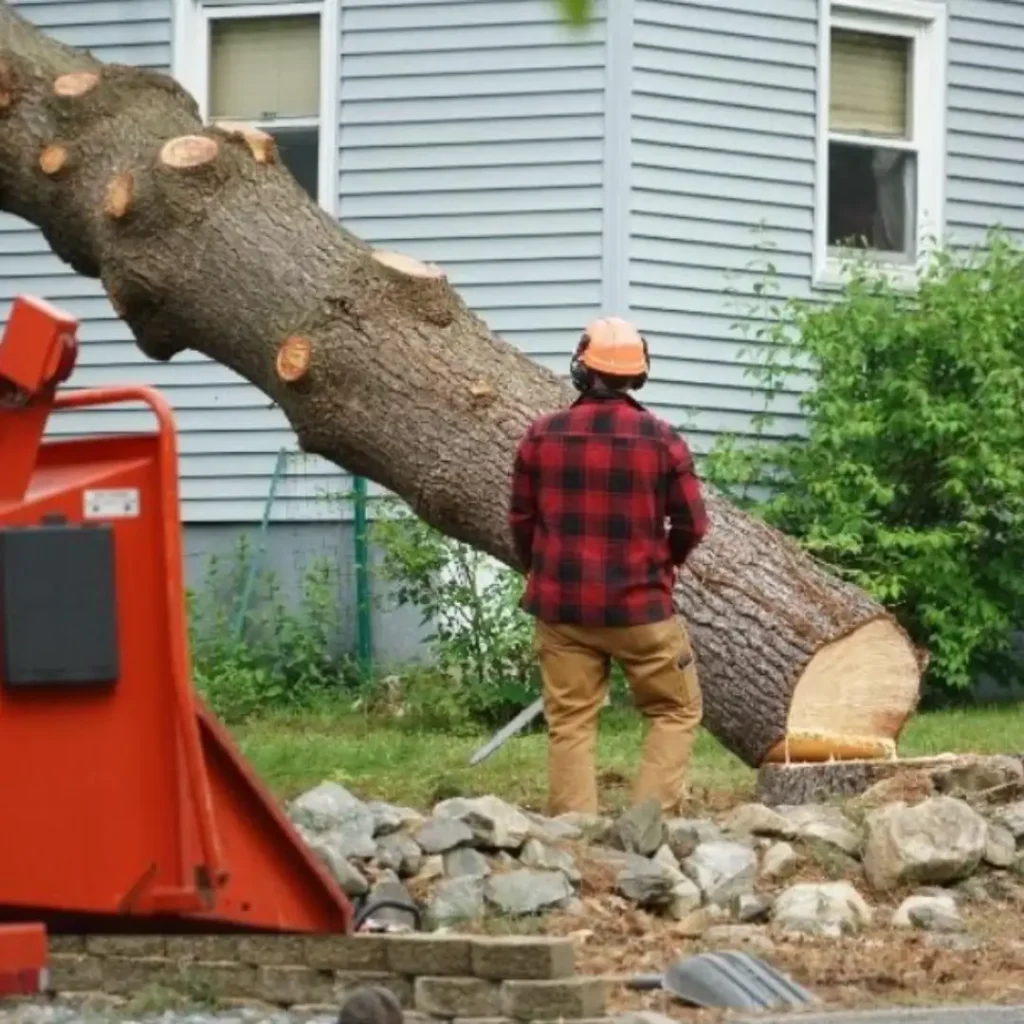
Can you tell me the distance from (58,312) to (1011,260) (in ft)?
41.1

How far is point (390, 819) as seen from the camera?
26.5 feet

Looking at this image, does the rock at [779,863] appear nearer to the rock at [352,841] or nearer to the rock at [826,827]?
the rock at [826,827]

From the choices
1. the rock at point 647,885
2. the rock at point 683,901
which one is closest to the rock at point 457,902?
the rock at point 647,885

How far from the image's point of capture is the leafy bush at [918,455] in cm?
1539

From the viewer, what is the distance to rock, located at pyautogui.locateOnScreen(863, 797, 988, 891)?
8266 millimetres

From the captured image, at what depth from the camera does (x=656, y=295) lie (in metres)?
16.1

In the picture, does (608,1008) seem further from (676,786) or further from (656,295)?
(656,295)

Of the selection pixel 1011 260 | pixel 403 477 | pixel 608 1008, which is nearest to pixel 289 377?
pixel 403 477

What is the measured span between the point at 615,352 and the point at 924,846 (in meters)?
1.94

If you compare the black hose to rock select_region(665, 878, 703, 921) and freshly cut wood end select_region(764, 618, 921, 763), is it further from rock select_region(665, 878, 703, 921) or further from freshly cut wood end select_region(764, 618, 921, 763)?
freshly cut wood end select_region(764, 618, 921, 763)

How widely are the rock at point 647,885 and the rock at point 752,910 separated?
7.7 inches

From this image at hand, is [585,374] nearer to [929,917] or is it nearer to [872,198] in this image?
[929,917]

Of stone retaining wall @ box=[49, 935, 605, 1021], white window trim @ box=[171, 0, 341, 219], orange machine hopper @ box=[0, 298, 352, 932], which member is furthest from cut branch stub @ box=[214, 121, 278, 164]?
white window trim @ box=[171, 0, 341, 219]

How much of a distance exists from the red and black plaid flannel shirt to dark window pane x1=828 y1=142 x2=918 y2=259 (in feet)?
26.7
